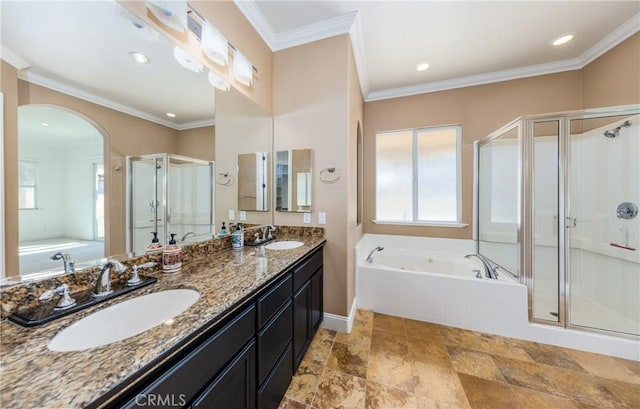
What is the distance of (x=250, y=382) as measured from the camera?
1.03 meters

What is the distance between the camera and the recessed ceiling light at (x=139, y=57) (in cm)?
114

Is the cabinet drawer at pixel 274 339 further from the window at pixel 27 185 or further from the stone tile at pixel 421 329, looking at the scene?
the stone tile at pixel 421 329

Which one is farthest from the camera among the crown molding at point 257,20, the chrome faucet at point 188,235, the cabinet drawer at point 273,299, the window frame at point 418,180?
the window frame at point 418,180

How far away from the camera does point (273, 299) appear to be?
1.23 metres

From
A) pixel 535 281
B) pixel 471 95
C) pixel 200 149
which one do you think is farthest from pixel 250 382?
pixel 471 95

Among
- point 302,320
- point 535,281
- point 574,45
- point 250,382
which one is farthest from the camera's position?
point 574,45

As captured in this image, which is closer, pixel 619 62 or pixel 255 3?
Result: pixel 255 3

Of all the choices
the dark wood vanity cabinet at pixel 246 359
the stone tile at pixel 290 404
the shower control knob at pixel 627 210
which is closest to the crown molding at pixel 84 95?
the dark wood vanity cabinet at pixel 246 359

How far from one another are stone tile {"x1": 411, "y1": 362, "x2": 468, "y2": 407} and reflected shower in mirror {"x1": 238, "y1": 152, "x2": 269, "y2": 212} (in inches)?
75.2

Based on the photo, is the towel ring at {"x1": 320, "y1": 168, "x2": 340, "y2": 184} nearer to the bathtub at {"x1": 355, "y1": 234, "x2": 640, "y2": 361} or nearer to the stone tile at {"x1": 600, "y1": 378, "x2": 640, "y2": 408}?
the bathtub at {"x1": 355, "y1": 234, "x2": 640, "y2": 361}

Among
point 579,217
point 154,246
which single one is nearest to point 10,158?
point 154,246

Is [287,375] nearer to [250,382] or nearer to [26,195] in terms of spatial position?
[250,382]

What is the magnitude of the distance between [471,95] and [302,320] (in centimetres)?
355

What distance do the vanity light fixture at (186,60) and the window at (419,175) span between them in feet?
8.84
